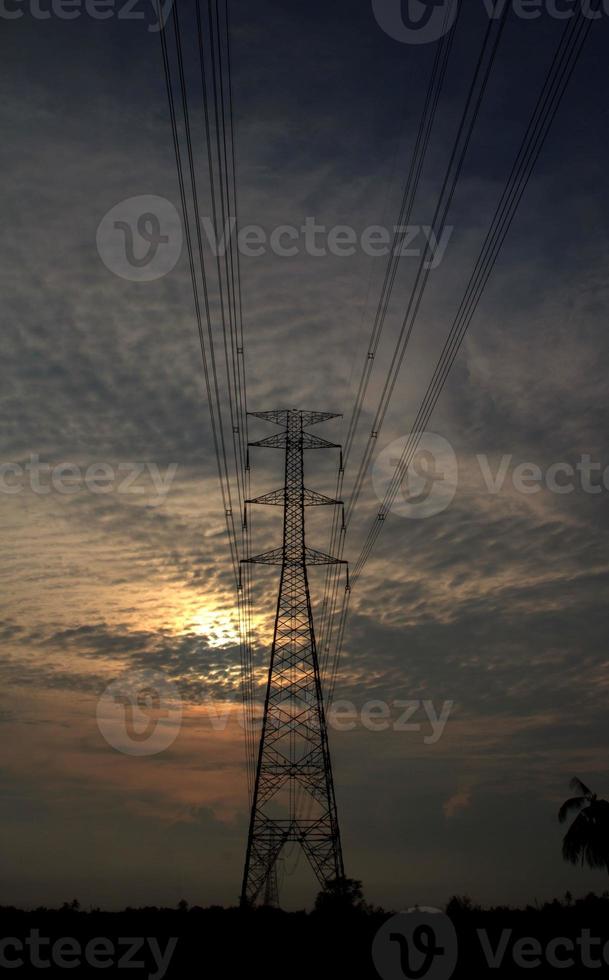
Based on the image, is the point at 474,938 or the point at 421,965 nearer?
the point at 421,965

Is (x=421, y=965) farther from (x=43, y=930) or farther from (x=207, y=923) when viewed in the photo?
(x=43, y=930)

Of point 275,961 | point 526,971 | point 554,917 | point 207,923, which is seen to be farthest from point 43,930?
point 554,917

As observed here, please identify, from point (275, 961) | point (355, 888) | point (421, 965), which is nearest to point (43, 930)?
point (275, 961)

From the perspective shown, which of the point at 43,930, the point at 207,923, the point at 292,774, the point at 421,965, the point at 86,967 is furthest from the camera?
the point at 292,774

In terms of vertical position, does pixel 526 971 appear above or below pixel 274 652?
below

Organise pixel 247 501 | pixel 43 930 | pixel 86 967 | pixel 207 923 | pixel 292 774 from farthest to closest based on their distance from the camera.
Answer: pixel 247 501 < pixel 292 774 < pixel 207 923 < pixel 43 930 < pixel 86 967

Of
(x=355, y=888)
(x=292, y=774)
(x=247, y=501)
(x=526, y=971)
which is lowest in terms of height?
(x=526, y=971)

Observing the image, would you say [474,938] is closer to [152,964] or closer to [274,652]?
[152,964]

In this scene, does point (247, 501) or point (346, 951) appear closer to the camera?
point (346, 951)

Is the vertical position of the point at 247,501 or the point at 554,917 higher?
the point at 247,501
